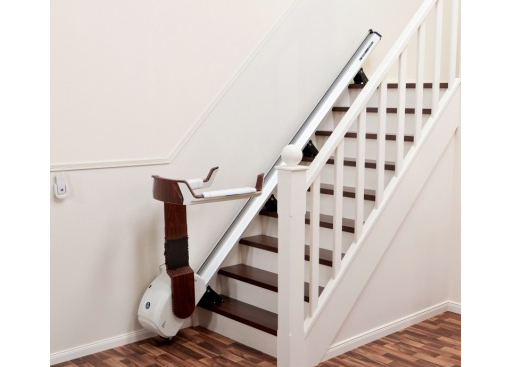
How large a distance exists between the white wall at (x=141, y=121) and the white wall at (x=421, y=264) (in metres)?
1.06

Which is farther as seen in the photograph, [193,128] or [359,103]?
[193,128]

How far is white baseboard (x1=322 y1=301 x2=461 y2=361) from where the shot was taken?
11.4 feet

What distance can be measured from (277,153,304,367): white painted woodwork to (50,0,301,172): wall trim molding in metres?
0.91

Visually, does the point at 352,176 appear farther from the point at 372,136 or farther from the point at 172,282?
the point at 172,282

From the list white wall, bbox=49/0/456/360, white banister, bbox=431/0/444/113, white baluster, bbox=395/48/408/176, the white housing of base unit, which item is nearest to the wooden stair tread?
white baluster, bbox=395/48/408/176

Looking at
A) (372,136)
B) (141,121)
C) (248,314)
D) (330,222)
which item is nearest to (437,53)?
(372,136)

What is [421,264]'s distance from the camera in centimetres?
400

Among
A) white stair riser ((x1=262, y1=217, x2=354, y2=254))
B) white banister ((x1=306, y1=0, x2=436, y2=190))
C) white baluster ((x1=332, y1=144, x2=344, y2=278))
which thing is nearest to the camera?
white banister ((x1=306, y1=0, x2=436, y2=190))

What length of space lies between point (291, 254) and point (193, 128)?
1.17 meters

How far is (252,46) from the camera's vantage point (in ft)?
13.5

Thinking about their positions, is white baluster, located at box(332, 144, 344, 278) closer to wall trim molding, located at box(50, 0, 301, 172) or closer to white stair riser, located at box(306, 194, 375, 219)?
white stair riser, located at box(306, 194, 375, 219)

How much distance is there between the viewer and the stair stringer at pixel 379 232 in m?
3.35
